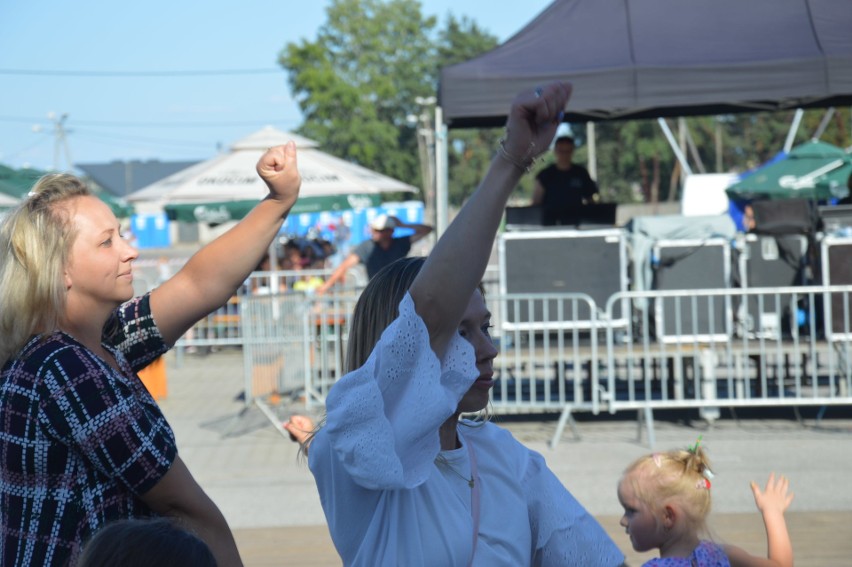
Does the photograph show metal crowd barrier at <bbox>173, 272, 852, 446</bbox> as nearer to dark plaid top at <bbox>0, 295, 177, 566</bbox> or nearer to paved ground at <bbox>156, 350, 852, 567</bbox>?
paved ground at <bbox>156, 350, 852, 567</bbox>

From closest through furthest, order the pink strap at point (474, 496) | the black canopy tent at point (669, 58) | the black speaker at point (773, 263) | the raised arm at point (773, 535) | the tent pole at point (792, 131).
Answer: the pink strap at point (474, 496) < the raised arm at point (773, 535) < the black canopy tent at point (669, 58) < the black speaker at point (773, 263) < the tent pole at point (792, 131)

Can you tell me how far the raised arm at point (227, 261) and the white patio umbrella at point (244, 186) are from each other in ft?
41.1

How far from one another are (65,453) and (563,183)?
840 cm

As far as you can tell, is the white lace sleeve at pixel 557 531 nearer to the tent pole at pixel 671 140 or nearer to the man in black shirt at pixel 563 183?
the man in black shirt at pixel 563 183

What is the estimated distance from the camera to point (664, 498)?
3.35m

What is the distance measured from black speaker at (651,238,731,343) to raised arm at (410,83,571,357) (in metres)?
6.84

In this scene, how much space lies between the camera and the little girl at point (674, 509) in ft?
10.8

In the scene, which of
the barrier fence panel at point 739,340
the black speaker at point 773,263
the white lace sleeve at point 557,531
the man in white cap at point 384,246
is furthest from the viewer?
the man in white cap at point 384,246

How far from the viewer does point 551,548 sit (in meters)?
2.08

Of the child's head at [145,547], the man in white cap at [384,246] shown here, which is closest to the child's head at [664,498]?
the child's head at [145,547]

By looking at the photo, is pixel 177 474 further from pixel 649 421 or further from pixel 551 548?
pixel 649 421

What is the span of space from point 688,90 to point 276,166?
21.0 ft

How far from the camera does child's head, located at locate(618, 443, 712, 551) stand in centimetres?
333

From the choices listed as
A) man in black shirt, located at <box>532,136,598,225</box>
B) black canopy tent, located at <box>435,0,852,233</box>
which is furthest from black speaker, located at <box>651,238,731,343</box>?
man in black shirt, located at <box>532,136,598,225</box>
